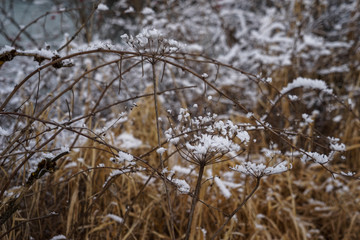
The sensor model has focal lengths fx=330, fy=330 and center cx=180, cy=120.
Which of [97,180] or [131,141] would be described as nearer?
[97,180]

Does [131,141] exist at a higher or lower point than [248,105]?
lower

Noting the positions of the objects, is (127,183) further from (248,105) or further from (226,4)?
(226,4)

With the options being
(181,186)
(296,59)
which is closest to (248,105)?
(296,59)

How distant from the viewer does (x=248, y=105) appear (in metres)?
3.72

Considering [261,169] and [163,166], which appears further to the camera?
[163,166]

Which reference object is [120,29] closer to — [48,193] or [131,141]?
[131,141]

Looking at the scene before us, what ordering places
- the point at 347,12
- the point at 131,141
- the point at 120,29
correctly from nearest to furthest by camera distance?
the point at 131,141
the point at 347,12
the point at 120,29

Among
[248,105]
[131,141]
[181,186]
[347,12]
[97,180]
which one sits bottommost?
[181,186]

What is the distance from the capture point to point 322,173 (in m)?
2.54

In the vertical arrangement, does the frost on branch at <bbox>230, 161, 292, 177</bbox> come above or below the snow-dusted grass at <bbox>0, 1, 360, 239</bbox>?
below

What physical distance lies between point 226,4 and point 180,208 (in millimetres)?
4783

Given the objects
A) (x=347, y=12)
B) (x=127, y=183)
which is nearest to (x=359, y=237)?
(x=127, y=183)

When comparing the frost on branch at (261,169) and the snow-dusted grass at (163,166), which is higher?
the snow-dusted grass at (163,166)

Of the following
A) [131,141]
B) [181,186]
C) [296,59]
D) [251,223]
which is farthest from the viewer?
[296,59]
